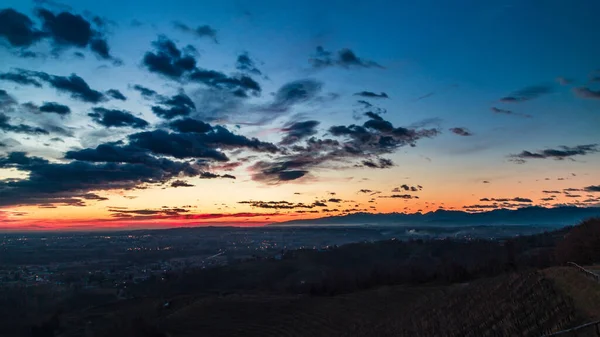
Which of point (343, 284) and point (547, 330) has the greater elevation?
point (547, 330)

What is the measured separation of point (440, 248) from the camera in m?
180

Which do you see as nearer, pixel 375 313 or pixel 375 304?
pixel 375 313

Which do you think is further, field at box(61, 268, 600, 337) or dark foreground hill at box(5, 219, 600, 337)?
dark foreground hill at box(5, 219, 600, 337)

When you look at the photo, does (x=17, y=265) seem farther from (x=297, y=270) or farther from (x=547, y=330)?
(x=547, y=330)

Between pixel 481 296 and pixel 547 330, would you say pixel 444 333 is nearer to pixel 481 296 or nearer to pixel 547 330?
pixel 481 296

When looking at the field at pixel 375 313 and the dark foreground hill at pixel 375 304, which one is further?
the dark foreground hill at pixel 375 304

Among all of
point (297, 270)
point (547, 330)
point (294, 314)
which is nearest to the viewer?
point (547, 330)

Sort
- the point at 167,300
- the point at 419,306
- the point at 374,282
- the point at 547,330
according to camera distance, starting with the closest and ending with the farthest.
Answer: the point at 547,330 → the point at 419,306 → the point at 167,300 → the point at 374,282

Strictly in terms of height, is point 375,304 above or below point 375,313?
above

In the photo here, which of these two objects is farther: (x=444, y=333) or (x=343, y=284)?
(x=343, y=284)

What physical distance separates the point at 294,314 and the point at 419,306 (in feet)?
75.1

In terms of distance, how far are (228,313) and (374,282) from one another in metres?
40.4

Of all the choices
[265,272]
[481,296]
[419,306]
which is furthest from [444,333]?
[265,272]

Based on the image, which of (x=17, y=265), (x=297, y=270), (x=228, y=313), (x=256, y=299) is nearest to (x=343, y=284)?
(x=256, y=299)
